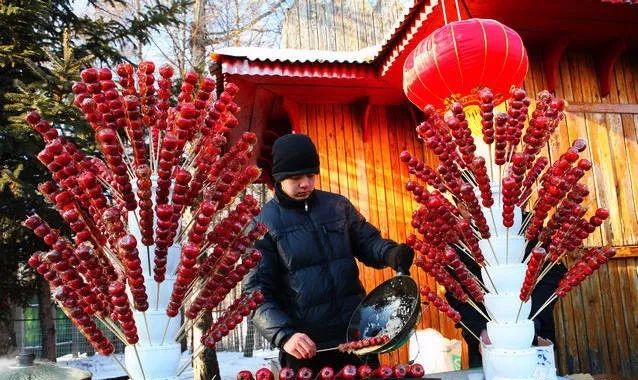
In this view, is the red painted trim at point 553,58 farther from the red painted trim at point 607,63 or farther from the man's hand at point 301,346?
the man's hand at point 301,346

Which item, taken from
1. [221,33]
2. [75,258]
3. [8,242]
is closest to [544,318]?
[75,258]

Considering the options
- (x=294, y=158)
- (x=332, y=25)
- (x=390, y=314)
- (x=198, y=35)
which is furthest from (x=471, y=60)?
(x=198, y=35)

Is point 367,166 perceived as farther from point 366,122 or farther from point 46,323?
point 46,323

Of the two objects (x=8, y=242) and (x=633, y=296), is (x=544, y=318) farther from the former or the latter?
(x=8, y=242)

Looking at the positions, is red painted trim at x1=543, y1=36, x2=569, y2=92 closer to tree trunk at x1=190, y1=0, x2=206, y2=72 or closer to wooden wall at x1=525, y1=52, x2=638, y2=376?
wooden wall at x1=525, y1=52, x2=638, y2=376

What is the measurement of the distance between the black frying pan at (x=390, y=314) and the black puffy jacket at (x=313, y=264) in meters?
0.51

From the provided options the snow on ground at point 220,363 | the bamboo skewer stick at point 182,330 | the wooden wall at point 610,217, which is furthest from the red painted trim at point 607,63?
the snow on ground at point 220,363

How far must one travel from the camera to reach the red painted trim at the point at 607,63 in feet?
16.3

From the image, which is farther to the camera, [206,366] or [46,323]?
[206,366]

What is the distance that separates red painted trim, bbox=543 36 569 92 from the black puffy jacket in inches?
124

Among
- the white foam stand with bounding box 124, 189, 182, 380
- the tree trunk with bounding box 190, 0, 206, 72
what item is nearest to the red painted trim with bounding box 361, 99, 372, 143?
the white foam stand with bounding box 124, 189, 182, 380

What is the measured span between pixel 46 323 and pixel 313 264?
21.1 ft

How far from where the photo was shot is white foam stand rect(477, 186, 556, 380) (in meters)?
1.54

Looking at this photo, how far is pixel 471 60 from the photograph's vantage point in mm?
3299
